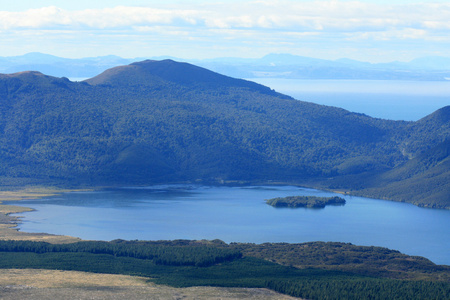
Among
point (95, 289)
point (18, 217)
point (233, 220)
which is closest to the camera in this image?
point (95, 289)

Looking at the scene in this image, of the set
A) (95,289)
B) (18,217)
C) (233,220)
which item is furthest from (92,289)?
(18,217)

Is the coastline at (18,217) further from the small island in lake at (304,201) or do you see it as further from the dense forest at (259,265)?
the small island in lake at (304,201)

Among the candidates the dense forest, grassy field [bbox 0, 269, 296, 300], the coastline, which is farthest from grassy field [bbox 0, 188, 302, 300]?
the coastline

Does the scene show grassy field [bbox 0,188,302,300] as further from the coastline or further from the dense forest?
the coastline

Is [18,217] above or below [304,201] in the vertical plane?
below

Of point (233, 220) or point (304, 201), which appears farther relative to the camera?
point (304, 201)

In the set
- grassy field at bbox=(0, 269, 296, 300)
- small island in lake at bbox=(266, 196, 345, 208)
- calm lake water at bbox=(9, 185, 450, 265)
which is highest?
small island in lake at bbox=(266, 196, 345, 208)

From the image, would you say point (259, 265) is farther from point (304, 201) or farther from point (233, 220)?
point (304, 201)

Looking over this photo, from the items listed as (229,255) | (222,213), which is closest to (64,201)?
(222,213)
